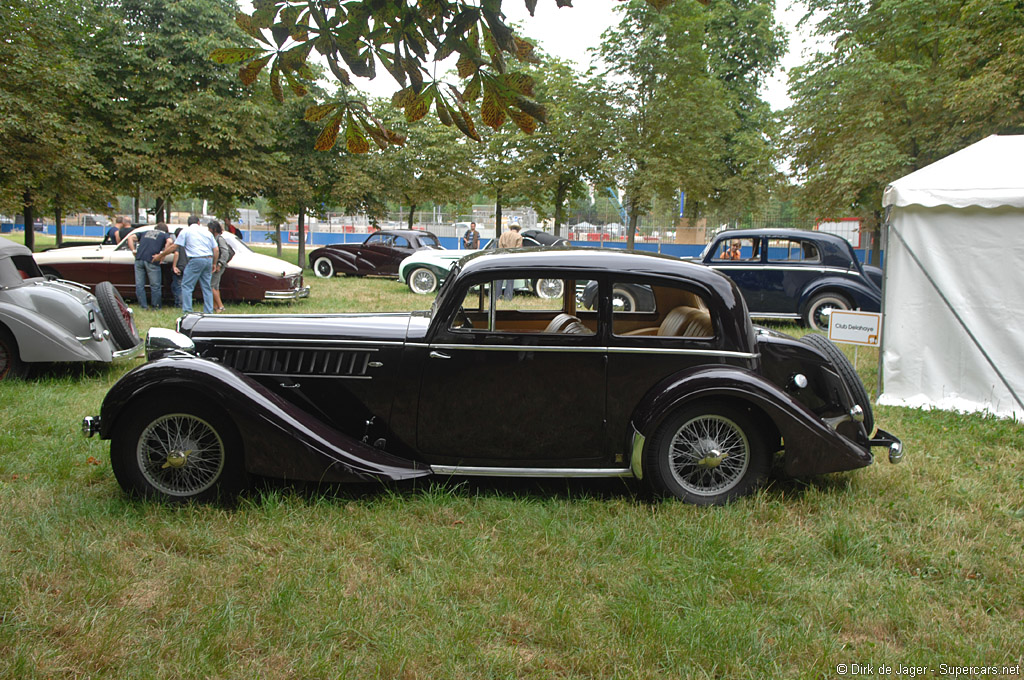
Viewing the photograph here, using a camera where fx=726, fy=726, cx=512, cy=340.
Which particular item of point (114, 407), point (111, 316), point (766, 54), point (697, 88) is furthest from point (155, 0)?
point (766, 54)

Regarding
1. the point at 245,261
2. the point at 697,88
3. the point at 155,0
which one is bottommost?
the point at 245,261

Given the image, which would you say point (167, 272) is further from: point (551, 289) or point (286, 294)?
point (551, 289)

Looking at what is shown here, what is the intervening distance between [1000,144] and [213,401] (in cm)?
762

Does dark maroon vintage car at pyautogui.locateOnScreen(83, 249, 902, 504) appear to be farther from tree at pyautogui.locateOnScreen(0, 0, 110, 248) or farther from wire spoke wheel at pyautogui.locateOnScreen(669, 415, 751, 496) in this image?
tree at pyautogui.locateOnScreen(0, 0, 110, 248)

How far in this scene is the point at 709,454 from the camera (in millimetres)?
4336

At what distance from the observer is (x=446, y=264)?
1723cm

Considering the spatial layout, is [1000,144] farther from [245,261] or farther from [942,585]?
[245,261]

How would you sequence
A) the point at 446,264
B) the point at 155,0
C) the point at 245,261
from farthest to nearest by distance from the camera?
the point at 155,0 < the point at 446,264 < the point at 245,261

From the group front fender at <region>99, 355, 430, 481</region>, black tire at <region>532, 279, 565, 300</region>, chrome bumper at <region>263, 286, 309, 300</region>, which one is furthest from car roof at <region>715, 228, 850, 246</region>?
front fender at <region>99, 355, 430, 481</region>

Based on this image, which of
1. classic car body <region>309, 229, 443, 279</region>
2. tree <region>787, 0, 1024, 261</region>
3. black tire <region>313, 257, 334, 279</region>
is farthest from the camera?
black tire <region>313, 257, 334, 279</region>

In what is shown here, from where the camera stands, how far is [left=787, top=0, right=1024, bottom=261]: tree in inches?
632

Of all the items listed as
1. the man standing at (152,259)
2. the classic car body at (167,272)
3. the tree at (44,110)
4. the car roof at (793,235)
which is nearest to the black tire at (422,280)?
the classic car body at (167,272)

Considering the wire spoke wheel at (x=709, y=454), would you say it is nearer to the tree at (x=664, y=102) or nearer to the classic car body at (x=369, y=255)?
the classic car body at (x=369, y=255)

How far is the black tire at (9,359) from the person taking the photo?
7141 mm
